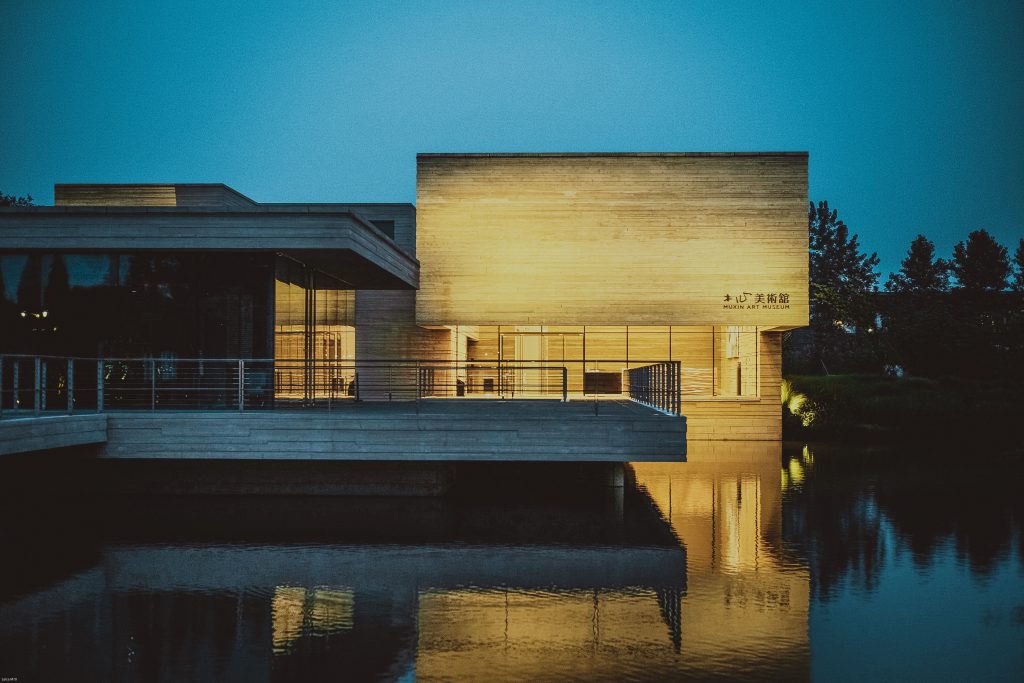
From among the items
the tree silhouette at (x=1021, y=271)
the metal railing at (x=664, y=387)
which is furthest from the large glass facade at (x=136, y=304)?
the tree silhouette at (x=1021, y=271)

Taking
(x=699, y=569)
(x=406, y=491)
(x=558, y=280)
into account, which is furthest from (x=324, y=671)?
(x=558, y=280)

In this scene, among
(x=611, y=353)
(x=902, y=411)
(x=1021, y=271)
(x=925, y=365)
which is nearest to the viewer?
(x=611, y=353)

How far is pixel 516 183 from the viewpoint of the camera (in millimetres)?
22938

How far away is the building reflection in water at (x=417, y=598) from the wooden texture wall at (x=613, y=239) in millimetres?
9499

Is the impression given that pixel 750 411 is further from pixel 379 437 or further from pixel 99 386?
pixel 99 386

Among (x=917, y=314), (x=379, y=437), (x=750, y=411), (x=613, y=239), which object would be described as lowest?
(x=750, y=411)

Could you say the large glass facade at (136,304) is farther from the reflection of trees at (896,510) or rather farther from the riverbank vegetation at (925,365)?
the riverbank vegetation at (925,365)

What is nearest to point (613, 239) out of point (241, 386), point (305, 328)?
point (305, 328)

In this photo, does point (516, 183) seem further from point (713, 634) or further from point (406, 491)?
point (713, 634)

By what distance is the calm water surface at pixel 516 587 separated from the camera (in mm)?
6879

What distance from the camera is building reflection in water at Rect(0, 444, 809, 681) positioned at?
22.4ft

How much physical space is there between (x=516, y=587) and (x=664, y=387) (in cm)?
686

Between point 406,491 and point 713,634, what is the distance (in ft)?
25.5

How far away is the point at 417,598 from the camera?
28.2ft
